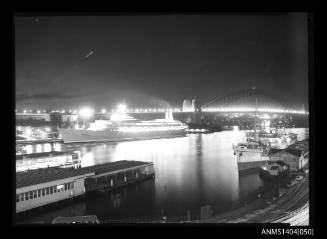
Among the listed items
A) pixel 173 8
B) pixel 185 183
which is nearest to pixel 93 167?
pixel 185 183

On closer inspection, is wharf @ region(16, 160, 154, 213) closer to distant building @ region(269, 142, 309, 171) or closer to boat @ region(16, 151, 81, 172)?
boat @ region(16, 151, 81, 172)

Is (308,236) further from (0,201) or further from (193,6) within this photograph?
(0,201)

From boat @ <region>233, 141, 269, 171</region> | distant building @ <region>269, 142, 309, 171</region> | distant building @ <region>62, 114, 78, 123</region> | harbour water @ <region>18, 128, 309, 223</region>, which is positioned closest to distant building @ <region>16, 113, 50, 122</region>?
distant building @ <region>62, 114, 78, 123</region>

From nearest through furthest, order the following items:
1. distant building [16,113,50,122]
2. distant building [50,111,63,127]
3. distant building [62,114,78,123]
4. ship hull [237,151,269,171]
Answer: distant building [16,113,50,122]
distant building [50,111,63,127]
distant building [62,114,78,123]
ship hull [237,151,269,171]

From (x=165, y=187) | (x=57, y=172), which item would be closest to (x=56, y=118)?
(x=57, y=172)

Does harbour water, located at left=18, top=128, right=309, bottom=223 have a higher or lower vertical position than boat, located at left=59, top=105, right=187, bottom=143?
lower

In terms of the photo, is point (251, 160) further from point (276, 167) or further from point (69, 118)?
point (69, 118)
